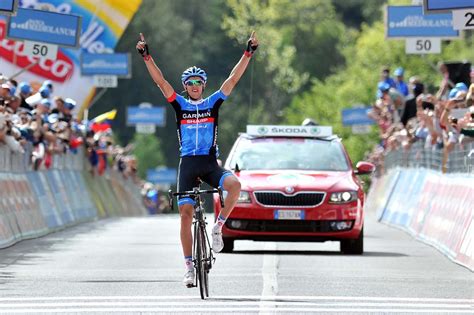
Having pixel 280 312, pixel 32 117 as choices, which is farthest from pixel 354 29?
pixel 280 312

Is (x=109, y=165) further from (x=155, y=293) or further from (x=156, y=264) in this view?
(x=155, y=293)

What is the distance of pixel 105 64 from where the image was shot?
50.2 m

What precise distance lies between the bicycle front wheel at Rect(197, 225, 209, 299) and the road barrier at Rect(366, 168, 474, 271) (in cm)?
461

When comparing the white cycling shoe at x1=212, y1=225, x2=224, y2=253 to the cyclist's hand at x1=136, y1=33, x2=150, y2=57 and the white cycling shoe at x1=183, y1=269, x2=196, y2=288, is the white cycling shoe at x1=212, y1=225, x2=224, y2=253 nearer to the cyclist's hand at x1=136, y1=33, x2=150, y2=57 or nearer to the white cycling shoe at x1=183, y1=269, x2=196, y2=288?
the white cycling shoe at x1=183, y1=269, x2=196, y2=288

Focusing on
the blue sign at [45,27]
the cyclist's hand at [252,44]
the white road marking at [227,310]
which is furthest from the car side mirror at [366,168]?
the blue sign at [45,27]

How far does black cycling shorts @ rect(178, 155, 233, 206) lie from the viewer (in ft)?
54.0

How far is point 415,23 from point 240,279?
2115 centimetres

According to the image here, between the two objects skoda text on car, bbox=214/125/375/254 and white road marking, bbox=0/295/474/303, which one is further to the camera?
skoda text on car, bbox=214/125/375/254

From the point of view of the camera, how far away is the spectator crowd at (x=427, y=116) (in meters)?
26.3

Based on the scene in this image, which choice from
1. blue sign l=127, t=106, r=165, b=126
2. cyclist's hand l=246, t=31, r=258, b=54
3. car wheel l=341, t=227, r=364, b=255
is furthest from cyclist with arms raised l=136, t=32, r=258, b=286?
blue sign l=127, t=106, r=165, b=126

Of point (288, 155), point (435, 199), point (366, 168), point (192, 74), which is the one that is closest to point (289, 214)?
point (366, 168)

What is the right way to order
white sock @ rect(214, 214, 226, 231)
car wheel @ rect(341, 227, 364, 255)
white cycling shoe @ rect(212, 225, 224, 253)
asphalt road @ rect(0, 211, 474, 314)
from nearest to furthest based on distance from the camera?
asphalt road @ rect(0, 211, 474, 314)
white cycling shoe @ rect(212, 225, 224, 253)
white sock @ rect(214, 214, 226, 231)
car wheel @ rect(341, 227, 364, 255)

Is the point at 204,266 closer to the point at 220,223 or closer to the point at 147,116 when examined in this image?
the point at 220,223

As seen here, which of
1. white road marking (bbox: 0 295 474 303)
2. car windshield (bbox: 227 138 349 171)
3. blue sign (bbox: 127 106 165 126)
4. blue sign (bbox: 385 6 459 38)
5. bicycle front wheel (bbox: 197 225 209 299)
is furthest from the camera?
blue sign (bbox: 127 106 165 126)
